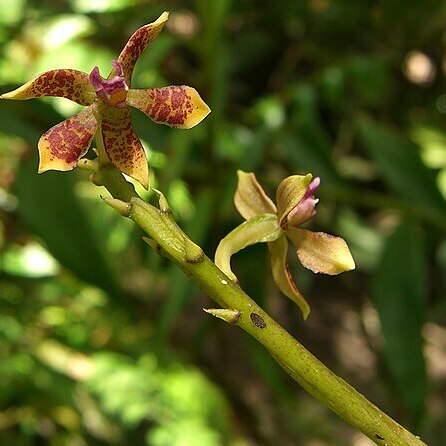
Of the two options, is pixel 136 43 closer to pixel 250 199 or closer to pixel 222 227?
pixel 250 199

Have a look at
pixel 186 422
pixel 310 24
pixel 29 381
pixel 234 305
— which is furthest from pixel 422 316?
pixel 310 24

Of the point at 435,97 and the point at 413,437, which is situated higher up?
the point at 413,437

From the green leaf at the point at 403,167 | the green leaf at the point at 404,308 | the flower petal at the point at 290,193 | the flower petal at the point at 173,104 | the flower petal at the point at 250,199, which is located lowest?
the green leaf at the point at 404,308

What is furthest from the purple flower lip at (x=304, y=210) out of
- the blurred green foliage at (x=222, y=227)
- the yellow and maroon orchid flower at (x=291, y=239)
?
A: the blurred green foliage at (x=222, y=227)

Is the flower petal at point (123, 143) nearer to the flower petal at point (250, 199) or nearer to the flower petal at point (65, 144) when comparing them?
the flower petal at point (65, 144)

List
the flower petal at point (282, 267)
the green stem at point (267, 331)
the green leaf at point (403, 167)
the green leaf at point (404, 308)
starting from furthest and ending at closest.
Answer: the green leaf at point (403, 167) → the green leaf at point (404, 308) → the flower petal at point (282, 267) → the green stem at point (267, 331)

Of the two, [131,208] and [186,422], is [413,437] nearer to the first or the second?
[131,208]

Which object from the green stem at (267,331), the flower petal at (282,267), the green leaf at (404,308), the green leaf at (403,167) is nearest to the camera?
A: the green stem at (267,331)

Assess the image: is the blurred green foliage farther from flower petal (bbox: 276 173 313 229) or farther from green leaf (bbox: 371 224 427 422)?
flower petal (bbox: 276 173 313 229)

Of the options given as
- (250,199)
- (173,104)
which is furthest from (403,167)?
(173,104)
